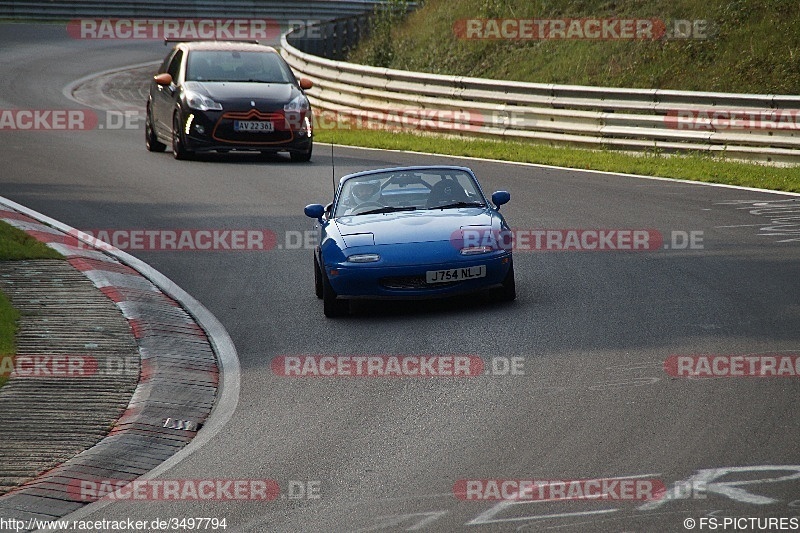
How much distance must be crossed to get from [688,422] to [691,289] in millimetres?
3917

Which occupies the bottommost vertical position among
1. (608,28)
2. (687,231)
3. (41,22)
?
(687,231)

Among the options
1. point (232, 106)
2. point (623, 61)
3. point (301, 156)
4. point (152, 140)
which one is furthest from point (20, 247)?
point (623, 61)

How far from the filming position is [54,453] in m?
7.06

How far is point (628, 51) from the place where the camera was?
84.5 feet

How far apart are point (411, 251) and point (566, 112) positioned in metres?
11.7

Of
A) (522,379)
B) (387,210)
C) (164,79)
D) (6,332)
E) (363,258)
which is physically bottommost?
(522,379)

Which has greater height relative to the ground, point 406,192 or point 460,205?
point 406,192

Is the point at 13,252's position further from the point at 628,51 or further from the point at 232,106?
the point at 628,51

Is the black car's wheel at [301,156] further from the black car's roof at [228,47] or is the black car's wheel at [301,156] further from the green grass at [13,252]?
the green grass at [13,252]

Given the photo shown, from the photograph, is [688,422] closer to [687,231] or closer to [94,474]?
[94,474]

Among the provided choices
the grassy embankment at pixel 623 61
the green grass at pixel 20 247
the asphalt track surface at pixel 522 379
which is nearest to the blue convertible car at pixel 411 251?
the asphalt track surface at pixel 522 379

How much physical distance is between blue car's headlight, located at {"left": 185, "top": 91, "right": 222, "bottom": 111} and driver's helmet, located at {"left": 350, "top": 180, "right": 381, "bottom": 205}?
8.17m

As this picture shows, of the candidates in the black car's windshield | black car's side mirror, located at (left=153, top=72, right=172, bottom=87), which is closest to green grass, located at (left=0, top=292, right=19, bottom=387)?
black car's side mirror, located at (left=153, top=72, right=172, bottom=87)

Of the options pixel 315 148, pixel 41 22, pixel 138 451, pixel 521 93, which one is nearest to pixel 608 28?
pixel 521 93
